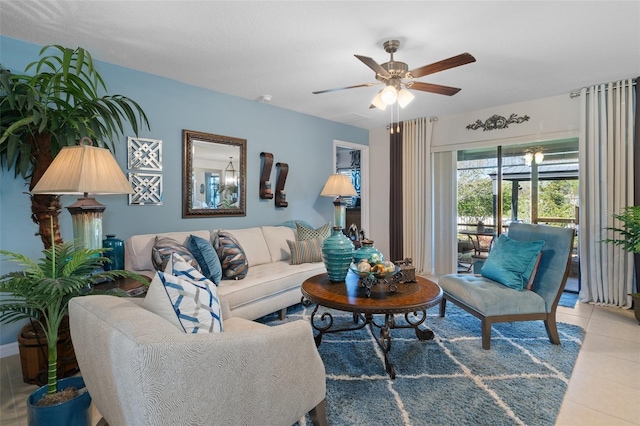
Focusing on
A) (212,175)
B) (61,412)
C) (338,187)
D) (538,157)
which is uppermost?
(538,157)

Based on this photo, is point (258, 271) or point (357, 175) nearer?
point (258, 271)

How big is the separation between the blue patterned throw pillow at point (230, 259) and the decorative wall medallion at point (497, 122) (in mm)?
3806

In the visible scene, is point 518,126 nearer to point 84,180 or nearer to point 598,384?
point 598,384

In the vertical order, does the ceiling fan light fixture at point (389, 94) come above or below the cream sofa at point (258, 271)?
above

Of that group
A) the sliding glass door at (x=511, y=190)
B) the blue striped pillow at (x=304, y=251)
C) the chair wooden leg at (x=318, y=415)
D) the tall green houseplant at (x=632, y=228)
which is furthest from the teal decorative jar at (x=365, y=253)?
the sliding glass door at (x=511, y=190)

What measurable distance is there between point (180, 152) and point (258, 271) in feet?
5.10

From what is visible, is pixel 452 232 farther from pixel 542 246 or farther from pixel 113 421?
pixel 113 421

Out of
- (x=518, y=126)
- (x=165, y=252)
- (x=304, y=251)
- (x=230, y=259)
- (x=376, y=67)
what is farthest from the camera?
(x=518, y=126)

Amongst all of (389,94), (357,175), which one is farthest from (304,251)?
(357,175)

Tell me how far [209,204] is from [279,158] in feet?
3.97

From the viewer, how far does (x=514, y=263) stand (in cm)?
278

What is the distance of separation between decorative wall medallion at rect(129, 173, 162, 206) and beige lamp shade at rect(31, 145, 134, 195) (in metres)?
1.24

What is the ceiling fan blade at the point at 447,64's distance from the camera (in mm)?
2170

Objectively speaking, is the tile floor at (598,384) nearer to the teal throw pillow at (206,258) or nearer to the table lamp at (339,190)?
the teal throw pillow at (206,258)
